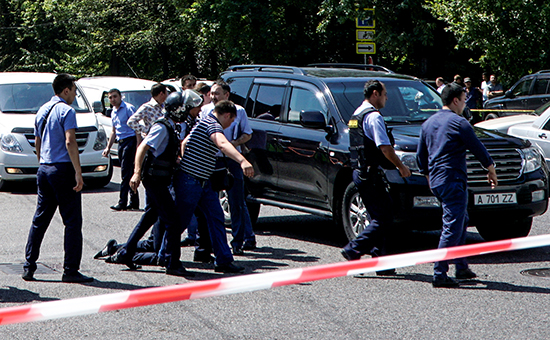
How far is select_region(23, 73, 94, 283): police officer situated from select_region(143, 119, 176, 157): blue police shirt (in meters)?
0.64

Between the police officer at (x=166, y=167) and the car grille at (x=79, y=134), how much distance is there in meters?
7.12

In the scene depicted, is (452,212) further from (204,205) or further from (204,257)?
(204,257)

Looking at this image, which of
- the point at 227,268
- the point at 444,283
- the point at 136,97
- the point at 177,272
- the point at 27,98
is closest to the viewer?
the point at 444,283

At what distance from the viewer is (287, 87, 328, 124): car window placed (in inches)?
354

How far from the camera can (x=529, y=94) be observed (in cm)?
2120

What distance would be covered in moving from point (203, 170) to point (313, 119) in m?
1.61

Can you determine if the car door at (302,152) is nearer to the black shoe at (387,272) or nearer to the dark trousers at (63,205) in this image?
the black shoe at (387,272)

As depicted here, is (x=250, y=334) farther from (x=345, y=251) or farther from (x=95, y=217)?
(x=95, y=217)

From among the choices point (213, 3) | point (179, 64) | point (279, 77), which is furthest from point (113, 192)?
point (179, 64)

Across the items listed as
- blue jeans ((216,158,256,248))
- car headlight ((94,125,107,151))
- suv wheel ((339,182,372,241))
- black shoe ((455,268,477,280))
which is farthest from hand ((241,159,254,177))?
car headlight ((94,125,107,151))

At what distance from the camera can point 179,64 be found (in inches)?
1668

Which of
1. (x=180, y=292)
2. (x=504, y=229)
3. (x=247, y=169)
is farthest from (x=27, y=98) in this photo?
(x=180, y=292)

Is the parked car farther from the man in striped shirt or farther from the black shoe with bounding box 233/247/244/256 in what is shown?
the man in striped shirt

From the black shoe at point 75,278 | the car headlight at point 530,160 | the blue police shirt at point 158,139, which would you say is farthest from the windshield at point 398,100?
the black shoe at point 75,278
